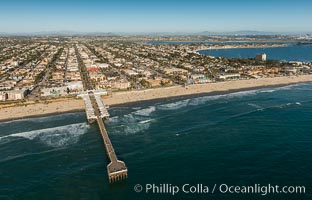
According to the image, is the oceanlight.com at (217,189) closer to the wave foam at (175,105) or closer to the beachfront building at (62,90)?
the wave foam at (175,105)

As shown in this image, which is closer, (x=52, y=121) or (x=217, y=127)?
(x=217, y=127)

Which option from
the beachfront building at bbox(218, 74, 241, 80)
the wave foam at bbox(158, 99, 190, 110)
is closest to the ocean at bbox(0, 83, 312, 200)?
the wave foam at bbox(158, 99, 190, 110)

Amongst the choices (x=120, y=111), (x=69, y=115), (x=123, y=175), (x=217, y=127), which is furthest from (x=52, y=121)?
(x=217, y=127)

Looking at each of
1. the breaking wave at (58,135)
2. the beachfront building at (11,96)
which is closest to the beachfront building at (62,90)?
the beachfront building at (11,96)

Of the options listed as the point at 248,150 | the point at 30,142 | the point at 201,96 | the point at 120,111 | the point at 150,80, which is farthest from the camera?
the point at 150,80

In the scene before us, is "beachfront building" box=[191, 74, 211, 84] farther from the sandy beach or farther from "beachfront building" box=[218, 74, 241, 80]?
"beachfront building" box=[218, 74, 241, 80]

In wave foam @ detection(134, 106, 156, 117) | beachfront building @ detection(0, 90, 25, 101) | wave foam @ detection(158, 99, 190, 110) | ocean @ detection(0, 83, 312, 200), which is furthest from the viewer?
beachfront building @ detection(0, 90, 25, 101)

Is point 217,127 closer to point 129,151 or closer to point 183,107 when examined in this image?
point 183,107
